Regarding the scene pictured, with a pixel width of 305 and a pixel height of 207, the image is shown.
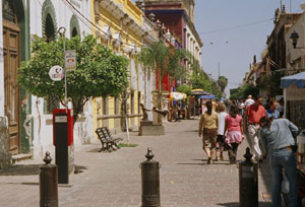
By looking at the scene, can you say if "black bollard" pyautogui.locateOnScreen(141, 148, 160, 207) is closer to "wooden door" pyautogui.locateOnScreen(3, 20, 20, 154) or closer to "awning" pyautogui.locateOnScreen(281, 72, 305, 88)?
"awning" pyautogui.locateOnScreen(281, 72, 305, 88)

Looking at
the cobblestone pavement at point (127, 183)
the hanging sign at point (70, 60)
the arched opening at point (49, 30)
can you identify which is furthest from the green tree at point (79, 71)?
the arched opening at point (49, 30)

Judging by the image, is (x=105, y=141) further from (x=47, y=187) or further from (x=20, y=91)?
(x=47, y=187)

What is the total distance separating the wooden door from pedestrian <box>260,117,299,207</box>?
9.19m

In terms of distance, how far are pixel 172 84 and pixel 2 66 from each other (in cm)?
4345

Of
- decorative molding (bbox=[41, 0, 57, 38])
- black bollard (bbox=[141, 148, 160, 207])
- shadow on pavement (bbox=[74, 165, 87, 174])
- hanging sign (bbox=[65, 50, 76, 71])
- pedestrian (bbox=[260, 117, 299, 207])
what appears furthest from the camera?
decorative molding (bbox=[41, 0, 57, 38])

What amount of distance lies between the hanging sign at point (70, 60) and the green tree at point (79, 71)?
0.78 meters

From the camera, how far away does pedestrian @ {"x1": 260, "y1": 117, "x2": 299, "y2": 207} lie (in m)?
7.54

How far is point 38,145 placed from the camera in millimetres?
17078

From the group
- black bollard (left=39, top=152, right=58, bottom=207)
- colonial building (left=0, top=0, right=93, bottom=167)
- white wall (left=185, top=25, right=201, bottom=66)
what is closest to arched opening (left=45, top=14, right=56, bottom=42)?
colonial building (left=0, top=0, right=93, bottom=167)

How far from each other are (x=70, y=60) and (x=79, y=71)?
81 centimetres

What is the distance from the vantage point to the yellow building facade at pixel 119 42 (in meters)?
26.7

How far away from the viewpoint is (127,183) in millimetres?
11422

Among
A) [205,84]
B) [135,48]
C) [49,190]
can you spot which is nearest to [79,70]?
[49,190]

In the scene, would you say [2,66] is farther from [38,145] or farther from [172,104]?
[172,104]
